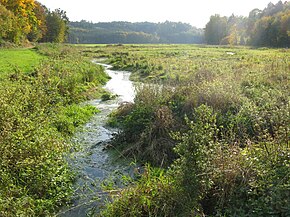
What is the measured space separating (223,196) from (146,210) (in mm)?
1548

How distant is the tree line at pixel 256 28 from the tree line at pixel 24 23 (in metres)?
50.4

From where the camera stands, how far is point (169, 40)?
18812 cm

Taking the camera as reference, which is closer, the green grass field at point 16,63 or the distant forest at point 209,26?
the green grass field at point 16,63

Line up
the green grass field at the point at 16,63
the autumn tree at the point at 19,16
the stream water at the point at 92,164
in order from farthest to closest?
the autumn tree at the point at 19,16
the green grass field at the point at 16,63
the stream water at the point at 92,164

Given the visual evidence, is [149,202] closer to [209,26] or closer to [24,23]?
[24,23]

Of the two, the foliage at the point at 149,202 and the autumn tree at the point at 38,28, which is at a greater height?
the autumn tree at the point at 38,28

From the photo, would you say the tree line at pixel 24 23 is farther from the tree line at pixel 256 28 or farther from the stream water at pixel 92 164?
the tree line at pixel 256 28

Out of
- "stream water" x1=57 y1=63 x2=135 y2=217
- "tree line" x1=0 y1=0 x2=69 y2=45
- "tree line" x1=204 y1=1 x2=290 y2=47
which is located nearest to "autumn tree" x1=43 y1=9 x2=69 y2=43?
"tree line" x1=0 y1=0 x2=69 y2=45

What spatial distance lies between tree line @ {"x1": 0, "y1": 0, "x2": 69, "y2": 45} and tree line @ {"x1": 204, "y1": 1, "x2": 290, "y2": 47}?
50.4m

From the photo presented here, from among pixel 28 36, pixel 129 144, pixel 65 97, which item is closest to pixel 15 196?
pixel 129 144

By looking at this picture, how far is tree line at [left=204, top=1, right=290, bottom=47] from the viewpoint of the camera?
210 feet

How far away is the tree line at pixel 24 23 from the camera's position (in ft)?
141

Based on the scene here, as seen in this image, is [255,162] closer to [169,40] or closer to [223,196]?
[223,196]

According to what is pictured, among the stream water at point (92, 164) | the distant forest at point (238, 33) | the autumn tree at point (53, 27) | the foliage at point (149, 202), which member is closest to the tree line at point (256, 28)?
the distant forest at point (238, 33)
